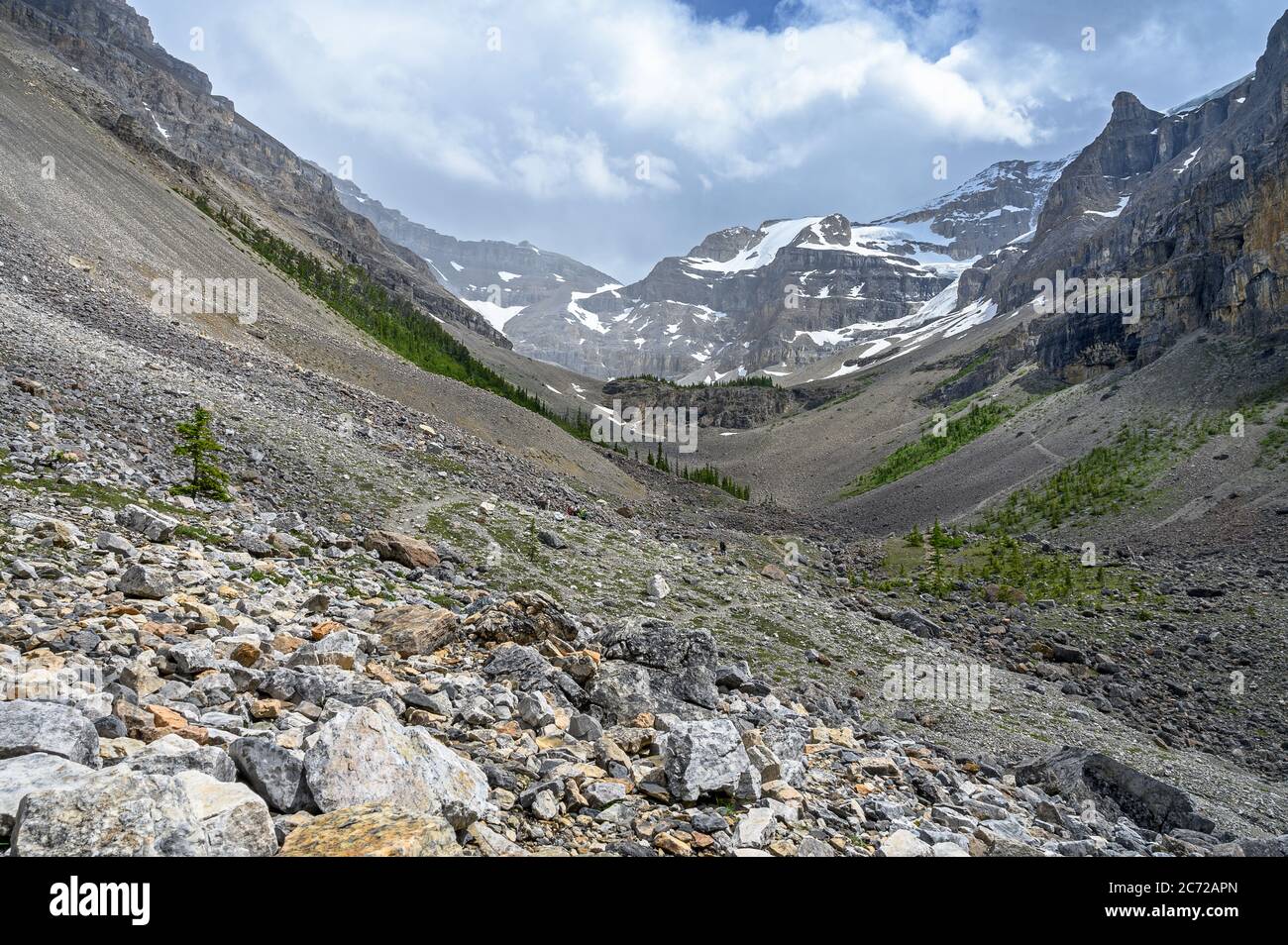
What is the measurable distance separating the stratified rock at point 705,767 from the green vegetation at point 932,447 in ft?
276

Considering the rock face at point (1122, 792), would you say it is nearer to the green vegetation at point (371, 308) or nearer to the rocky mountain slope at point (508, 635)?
the rocky mountain slope at point (508, 635)

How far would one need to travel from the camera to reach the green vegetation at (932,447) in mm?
87250

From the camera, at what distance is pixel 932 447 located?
9306cm

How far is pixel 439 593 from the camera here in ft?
42.4

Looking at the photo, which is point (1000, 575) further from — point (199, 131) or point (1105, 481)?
point (199, 131)

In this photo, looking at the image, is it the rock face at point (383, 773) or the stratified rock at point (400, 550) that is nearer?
the rock face at point (383, 773)

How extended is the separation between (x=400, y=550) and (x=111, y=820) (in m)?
11.5

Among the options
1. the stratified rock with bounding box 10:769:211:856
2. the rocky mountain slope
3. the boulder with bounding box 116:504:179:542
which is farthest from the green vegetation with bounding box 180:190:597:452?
the stratified rock with bounding box 10:769:211:856

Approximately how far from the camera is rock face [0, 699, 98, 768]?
13.6 feet

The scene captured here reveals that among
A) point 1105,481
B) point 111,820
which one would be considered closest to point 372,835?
point 111,820

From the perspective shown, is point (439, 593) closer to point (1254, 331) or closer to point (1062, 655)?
point (1062, 655)

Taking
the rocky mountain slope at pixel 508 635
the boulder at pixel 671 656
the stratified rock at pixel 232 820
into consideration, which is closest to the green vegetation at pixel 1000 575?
the rocky mountain slope at pixel 508 635

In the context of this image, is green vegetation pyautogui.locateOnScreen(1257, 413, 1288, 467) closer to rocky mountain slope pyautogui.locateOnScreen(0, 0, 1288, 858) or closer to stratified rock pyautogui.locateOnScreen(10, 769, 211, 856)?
rocky mountain slope pyautogui.locateOnScreen(0, 0, 1288, 858)
